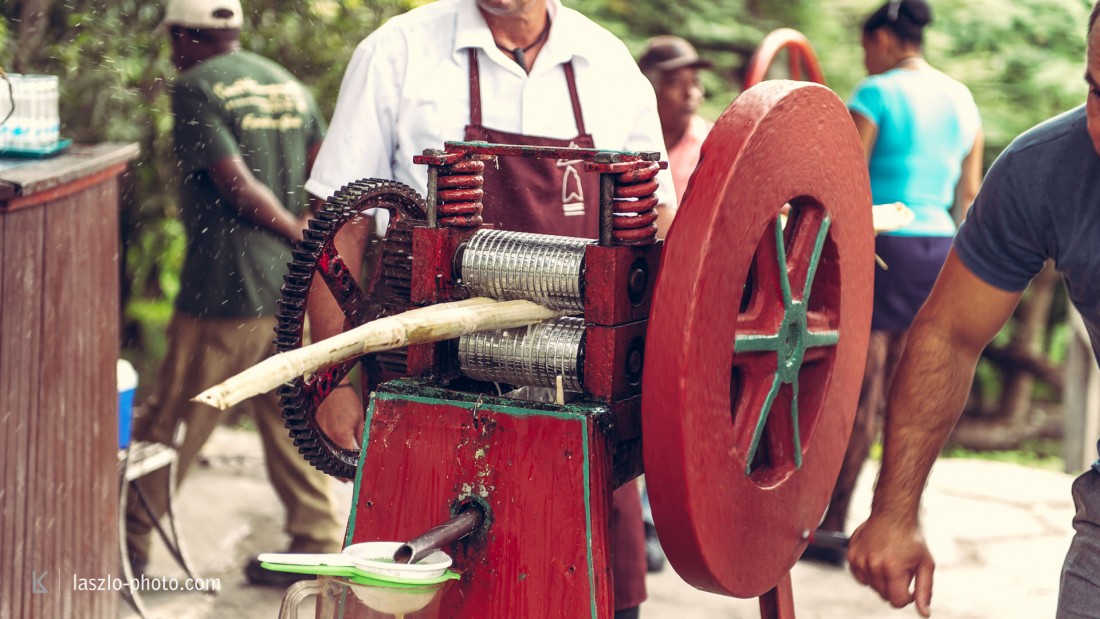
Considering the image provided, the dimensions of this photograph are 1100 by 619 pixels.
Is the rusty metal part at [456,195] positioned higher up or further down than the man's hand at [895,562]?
higher up

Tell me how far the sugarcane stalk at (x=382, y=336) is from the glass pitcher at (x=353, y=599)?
0.85ft

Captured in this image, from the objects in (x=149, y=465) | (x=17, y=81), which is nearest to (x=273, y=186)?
(x=149, y=465)

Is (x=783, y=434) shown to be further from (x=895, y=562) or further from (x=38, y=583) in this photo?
(x=38, y=583)

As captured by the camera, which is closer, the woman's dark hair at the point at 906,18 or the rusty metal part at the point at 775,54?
the rusty metal part at the point at 775,54

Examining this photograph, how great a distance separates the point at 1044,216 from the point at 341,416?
4.13ft

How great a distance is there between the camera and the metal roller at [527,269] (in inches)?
70.6

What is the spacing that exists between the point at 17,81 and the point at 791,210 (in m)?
2.05

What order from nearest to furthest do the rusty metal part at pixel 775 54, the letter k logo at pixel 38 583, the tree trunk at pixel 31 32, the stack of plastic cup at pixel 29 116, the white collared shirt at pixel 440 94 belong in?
the white collared shirt at pixel 440 94 → the letter k logo at pixel 38 583 → the stack of plastic cup at pixel 29 116 → the rusty metal part at pixel 775 54 → the tree trunk at pixel 31 32

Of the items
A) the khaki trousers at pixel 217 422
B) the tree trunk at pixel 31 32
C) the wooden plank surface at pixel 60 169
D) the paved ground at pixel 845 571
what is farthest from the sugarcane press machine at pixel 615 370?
the tree trunk at pixel 31 32

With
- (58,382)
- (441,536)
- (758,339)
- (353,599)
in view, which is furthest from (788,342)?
(58,382)

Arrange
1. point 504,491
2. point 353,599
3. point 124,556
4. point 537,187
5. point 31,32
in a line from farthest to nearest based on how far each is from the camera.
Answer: point 31,32 → point 124,556 → point 537,187 → point 504,491 → point 353,599

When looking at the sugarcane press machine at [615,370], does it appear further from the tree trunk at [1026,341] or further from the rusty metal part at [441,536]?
the tree trunk at [1026,341]

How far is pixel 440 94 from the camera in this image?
2.63 m

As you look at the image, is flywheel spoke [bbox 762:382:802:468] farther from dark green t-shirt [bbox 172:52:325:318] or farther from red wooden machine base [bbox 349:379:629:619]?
dark green t-shirt [bbox 172:52:325:318]
